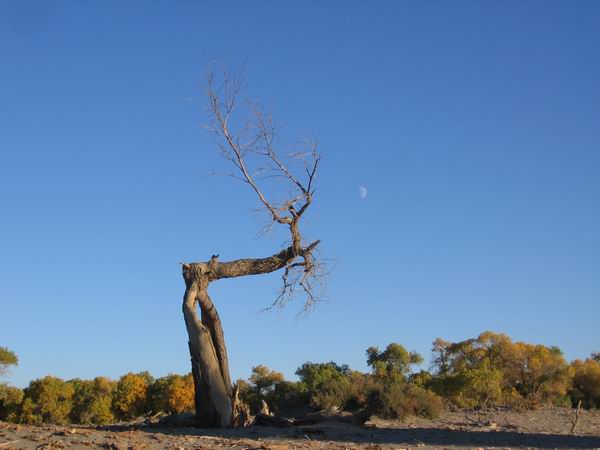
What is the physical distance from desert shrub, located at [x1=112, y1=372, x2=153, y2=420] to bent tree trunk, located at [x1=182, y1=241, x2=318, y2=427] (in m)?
23.7

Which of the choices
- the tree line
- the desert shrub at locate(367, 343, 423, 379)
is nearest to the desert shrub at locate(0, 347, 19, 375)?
the tree line

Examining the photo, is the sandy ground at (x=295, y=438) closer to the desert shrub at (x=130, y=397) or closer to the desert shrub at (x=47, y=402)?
the desert shrub at (x=130, y=397)

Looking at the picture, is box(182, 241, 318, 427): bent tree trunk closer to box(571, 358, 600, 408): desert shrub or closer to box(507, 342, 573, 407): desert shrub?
box(507, 342, 573, 407): desert shrub

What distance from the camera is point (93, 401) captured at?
35.2 m

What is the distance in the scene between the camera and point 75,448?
9250mm

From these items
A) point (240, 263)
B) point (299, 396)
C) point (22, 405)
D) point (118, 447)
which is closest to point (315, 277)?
point (240, 263)

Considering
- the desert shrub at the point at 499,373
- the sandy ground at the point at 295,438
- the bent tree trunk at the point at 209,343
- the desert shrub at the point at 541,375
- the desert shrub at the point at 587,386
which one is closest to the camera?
the sandy ground at the point at 295,438

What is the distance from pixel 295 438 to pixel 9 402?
3101 cm

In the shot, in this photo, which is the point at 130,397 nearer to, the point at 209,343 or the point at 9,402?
the point at 9,402

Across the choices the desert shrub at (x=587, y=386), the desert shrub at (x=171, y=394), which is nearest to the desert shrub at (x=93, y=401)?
the desert shrub at (x=171, y=394)

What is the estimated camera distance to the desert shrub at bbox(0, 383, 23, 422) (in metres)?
36.3

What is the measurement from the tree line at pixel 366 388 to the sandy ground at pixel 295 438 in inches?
180

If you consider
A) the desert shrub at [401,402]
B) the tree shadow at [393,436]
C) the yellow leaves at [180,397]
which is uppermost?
the yellow leaves at [180,397]

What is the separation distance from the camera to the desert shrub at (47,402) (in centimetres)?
3519
